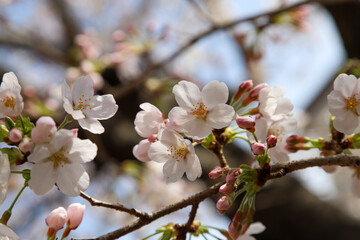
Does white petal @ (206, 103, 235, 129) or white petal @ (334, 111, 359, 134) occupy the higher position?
white petal @ (206, 103, 235, 129)

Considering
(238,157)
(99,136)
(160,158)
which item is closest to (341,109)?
(160,158)

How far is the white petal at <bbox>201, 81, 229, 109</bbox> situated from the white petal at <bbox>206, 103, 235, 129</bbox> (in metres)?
0.02

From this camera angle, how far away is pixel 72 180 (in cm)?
85

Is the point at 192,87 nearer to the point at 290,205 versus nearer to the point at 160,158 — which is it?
the point at 160,158

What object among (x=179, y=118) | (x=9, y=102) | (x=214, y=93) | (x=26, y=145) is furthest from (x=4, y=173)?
(x=214, y=93)

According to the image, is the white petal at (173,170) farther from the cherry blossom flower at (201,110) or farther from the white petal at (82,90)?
the white petal at (82,90)

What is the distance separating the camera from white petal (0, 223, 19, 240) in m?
0.81

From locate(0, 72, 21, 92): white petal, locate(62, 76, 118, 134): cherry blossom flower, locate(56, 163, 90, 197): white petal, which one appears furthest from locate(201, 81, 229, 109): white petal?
locate(0, 72, 21, 92): white petal

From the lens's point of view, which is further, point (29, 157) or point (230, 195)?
point (230, 195)

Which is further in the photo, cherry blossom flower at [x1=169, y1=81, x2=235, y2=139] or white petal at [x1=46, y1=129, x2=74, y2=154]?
cherry blossom flower at [x1=169, y1=81, x2=235, y2=139]

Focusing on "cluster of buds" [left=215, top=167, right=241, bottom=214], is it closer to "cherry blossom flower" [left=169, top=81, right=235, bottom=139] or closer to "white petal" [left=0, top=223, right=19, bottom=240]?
"cherry blossom flower" [left=169, top=81, right=235, bottom=139]

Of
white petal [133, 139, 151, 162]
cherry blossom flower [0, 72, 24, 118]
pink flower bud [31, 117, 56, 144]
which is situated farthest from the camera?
white petal [133, 139, 151, 162]

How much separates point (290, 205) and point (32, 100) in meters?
1.87

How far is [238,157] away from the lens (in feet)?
8.86
